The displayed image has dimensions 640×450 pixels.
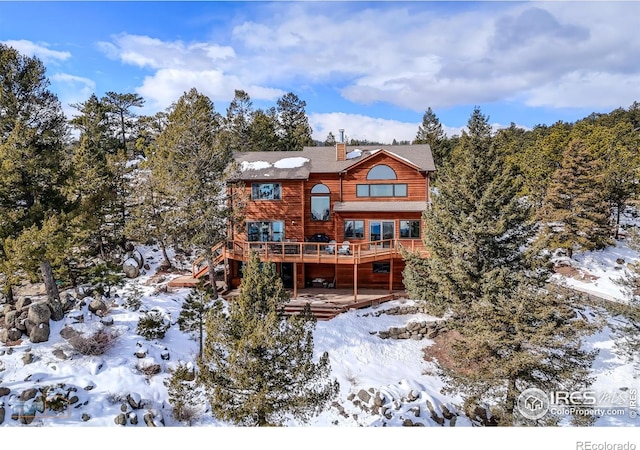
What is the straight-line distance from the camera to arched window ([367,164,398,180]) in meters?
19.4

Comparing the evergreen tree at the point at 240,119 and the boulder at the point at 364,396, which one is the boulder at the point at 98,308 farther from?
the evergreen tree at the point at 240,119

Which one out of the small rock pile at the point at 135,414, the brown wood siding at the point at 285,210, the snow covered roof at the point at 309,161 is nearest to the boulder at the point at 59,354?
the small rock pile at the point at 135,414

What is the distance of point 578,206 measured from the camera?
2291 centimetres

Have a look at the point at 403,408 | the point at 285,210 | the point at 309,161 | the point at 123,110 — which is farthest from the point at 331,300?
the point at 123,110

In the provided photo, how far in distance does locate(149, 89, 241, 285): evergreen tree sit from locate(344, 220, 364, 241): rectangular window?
6724 mm

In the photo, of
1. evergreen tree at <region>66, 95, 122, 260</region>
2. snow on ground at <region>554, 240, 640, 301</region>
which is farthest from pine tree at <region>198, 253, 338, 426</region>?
snow on ground at <region>554, 240, 640, 301</region>

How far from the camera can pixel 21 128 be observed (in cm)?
1101

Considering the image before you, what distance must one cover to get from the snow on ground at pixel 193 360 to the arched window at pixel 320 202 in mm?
6187

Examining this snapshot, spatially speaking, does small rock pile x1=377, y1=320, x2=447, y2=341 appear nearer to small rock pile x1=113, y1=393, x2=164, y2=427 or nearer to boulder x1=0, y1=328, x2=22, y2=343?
small rock pile x1=113, y1=393, x2=164, y2=427

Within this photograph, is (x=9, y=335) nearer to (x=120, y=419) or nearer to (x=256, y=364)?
(x=120, y=419)

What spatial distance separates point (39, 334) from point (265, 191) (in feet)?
38.4

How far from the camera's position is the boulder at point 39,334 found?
446 inches
